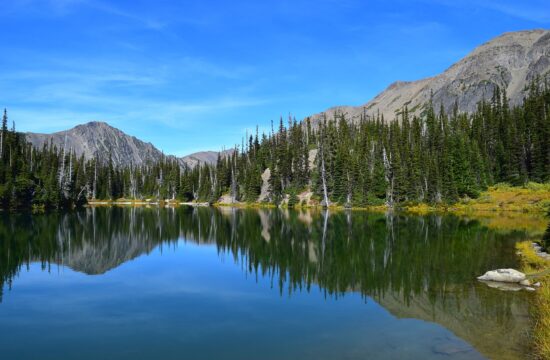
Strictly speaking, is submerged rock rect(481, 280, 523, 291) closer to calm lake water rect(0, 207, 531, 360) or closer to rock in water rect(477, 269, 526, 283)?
rock in water rect(477, 269, 526, 283)

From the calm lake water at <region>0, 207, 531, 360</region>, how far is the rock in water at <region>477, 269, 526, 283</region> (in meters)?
0.97

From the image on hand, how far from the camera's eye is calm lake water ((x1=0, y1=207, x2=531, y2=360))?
15477 mm

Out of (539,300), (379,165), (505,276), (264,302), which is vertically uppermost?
(379,165)

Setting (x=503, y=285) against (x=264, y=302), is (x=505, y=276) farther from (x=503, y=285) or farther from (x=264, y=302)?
(x=264, y=302)

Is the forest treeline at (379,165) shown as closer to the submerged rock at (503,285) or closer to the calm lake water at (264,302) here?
the calm lake water at (264,302)

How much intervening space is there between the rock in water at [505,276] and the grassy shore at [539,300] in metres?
0.58

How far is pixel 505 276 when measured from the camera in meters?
24.6

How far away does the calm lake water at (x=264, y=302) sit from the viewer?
50.8 ft

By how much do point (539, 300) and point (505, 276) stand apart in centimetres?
534

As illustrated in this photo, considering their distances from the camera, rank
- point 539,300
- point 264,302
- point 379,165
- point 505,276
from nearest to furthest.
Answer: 1. point 539,300
2. point 264,302
3. point 505,276
4. point 379,165

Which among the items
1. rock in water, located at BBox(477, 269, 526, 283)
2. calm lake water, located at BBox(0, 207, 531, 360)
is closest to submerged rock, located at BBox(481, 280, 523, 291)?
rock in water, located at BBox(477, 269, 526, 283)

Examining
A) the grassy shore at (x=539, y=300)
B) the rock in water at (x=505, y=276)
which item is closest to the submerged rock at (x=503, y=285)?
the rock in water at (x=505, y=276)

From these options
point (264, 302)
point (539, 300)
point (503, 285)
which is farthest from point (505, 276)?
point (264, 302)

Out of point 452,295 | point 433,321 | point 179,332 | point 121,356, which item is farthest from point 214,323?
point 452,295
